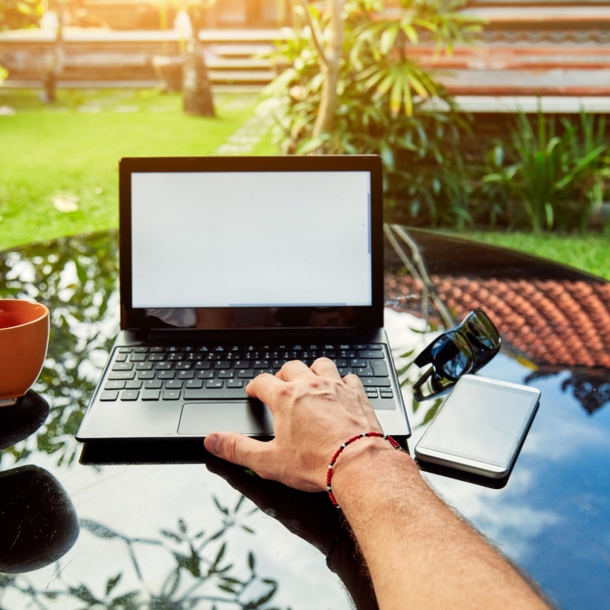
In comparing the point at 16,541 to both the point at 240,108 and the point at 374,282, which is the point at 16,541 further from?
the point at 240,108

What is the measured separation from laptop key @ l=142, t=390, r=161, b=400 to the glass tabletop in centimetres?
10

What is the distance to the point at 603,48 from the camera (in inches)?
187

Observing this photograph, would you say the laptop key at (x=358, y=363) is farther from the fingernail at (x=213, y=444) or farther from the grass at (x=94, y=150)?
the grass at (x=94, y=150)

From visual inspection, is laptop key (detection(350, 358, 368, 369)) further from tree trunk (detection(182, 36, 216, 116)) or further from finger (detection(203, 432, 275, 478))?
tree trunk (detection(182, 36, 216, 116))

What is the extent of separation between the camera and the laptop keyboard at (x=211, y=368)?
3.08 feet

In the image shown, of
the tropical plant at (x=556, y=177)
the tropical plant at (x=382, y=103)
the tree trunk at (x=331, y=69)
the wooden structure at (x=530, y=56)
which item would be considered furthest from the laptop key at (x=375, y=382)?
the wooden structure at (x=530, y=56)

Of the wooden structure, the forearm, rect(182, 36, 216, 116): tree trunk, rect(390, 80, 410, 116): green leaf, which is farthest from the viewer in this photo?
rect(182, 36, 216, 116): tree trunk

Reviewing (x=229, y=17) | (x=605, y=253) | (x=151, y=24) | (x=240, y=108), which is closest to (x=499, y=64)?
(x=605, y=253)

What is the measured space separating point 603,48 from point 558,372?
4.58 m

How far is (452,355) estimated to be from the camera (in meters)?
1.03

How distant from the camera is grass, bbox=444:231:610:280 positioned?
11.8 ft

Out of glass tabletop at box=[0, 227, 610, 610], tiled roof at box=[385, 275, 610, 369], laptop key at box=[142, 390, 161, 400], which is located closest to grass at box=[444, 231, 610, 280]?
tiled roof at box=[385, 275, 610, 369]

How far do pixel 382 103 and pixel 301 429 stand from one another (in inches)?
139

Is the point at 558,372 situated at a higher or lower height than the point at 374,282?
lower
